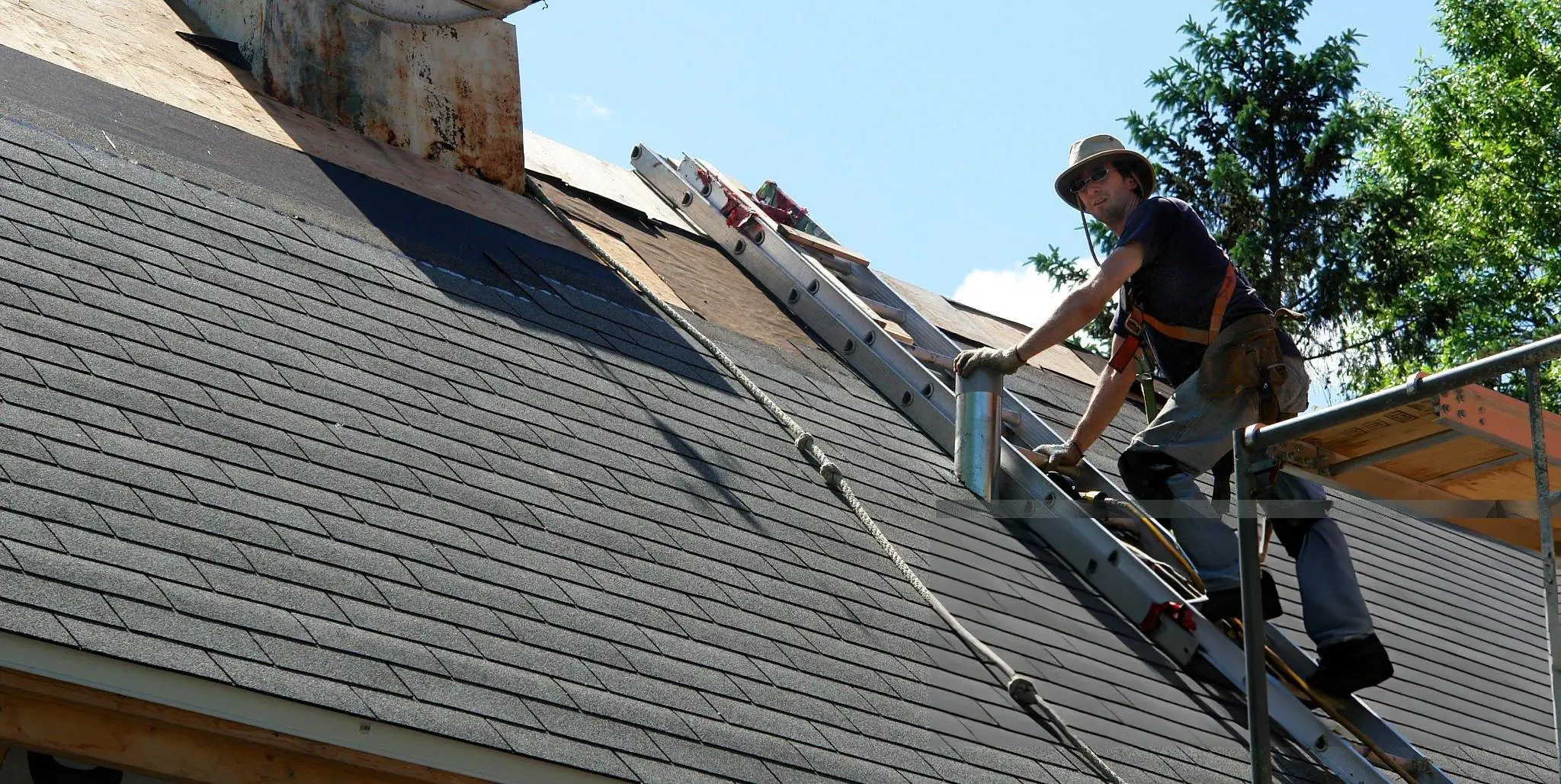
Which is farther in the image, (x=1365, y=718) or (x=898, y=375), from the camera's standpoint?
(x=898, y=375)

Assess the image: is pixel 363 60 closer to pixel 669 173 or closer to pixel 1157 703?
pixel 669 173

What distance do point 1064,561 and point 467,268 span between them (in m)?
2.58

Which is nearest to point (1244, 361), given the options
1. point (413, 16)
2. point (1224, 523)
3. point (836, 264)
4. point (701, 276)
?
point (1224, 523)

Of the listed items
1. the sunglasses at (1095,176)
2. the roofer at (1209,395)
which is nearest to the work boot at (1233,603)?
the roofer at (1209,395)

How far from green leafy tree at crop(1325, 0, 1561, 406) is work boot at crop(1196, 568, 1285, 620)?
17550 millimetres

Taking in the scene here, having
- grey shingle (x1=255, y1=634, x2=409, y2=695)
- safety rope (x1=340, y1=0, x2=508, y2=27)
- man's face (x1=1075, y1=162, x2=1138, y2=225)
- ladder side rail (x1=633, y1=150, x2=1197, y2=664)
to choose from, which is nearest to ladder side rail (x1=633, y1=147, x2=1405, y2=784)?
ladder side rail (x1=633, y1=150, x2=1197, y2=664)

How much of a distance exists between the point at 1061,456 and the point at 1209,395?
852 millimetres

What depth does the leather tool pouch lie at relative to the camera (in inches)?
209

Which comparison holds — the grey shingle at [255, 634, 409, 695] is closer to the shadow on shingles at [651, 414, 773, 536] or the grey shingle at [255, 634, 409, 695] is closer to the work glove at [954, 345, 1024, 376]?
the shadow on shingles at [651, 414, 773, 536]

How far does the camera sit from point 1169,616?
552 centimetres

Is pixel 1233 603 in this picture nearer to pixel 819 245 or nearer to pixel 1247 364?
pixel 1247 364

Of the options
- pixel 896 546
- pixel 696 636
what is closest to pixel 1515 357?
pixel 696 636

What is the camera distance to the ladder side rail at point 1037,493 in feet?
16.7

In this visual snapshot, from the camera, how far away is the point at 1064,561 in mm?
5910
